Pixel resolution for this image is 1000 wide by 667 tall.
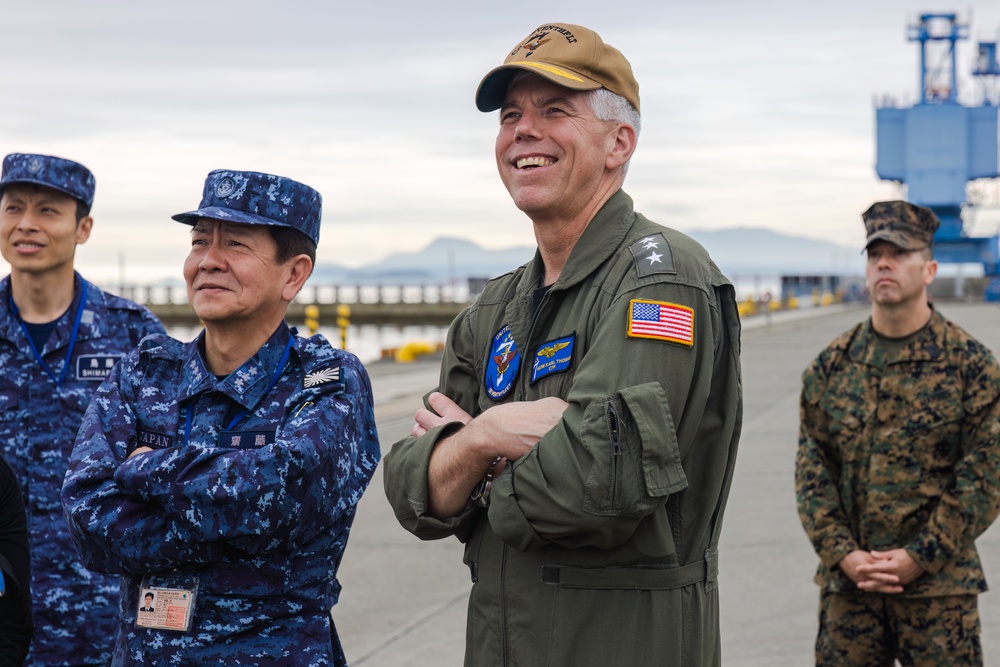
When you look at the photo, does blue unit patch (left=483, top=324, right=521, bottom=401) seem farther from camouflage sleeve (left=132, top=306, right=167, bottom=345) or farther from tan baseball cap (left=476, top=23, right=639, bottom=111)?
camouflage sleeve (left=132, top=306, right=167, bottom=345)

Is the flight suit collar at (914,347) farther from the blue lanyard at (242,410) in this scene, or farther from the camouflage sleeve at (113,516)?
the camouflage sleeve at (113,516)

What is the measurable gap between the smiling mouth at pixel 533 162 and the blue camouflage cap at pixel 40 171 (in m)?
2.10

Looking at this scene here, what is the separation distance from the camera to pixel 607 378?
231 cm

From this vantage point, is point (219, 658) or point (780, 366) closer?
point (219, 658)

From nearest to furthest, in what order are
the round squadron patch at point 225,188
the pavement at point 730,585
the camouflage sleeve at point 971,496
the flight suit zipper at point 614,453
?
1. the flight suit zipper at point 614,453
2. the round squadron patch at point 225,188
3. the camouflage sleeve at point 971,496
4. the pavement at point 730,585

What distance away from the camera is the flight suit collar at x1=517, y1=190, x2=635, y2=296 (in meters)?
2.56

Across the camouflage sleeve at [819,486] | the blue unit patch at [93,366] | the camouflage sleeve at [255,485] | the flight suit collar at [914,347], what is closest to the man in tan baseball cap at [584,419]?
the camouflage sleeve at [255,485]

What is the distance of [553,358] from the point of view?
2533 millimetres

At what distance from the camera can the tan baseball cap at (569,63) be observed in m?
2.54

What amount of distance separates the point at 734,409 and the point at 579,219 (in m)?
0.57

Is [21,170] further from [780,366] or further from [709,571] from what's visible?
[780,366]

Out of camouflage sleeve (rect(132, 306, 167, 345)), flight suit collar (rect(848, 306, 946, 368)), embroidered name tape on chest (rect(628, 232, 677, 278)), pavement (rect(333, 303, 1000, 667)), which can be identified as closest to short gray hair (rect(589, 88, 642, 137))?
embroidered name tape on chest (rect(628, 232, 677, 278))

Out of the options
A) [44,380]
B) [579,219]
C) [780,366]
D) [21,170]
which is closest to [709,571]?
[579,219]

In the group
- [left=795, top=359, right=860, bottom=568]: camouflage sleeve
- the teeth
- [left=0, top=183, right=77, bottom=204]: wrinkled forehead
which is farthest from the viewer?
[left=0, top=183, right=77, bottom=204]: wrinkled forehead
